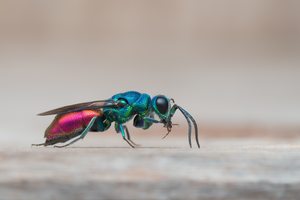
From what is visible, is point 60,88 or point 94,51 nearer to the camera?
point 60,88

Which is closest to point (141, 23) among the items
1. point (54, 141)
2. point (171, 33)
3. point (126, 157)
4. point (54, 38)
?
point (171, 33)

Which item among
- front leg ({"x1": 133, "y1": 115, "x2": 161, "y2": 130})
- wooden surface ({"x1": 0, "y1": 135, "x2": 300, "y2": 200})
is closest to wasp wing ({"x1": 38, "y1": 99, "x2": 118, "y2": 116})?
front leg ({"x1": 133, "y1": 115, "x2": 161, "y2": 130})

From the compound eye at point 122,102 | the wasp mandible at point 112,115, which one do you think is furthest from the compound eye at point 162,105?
the compound eye at point 122,102

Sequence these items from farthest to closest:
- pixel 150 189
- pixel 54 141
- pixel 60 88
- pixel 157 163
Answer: pixel 60 88 < pixel 54 141 < pixel 157 163 < pixel 150 189

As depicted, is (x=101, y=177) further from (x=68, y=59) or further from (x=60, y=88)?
(x=68, y=59)

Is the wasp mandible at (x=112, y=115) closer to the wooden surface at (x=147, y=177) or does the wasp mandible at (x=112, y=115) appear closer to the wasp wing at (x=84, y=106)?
the wasp wing at (x=84, y=106)

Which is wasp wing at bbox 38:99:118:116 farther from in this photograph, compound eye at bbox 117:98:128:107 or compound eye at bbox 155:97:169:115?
compound eye at bbox 155:97:169:115
